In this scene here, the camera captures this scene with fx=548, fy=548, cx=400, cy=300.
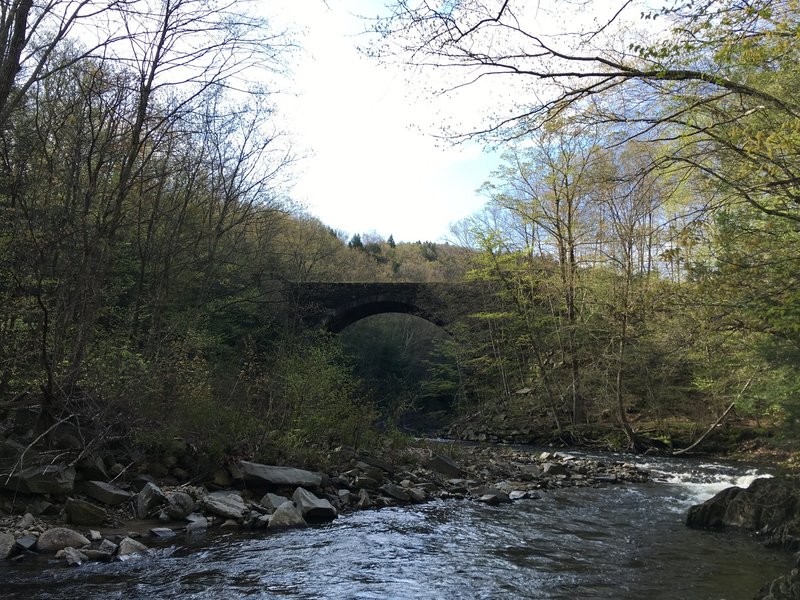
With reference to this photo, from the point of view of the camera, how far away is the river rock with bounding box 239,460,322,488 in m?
7.99

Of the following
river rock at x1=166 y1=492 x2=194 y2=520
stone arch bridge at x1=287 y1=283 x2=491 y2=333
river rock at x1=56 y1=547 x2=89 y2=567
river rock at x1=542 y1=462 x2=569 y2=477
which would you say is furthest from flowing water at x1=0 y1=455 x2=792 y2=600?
stone arch bridge at x1=287 y1=283 x2=491 y2=333

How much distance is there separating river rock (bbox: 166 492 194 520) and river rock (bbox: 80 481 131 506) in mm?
546

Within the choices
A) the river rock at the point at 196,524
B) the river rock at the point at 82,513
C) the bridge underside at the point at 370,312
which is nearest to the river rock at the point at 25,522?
the river rock at the point at 82,513

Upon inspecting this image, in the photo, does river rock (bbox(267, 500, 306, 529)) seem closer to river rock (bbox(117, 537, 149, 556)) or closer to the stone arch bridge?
river rock (bbox(117, 537, 149, 556))

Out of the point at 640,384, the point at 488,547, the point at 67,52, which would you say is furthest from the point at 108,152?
the point at 640,384

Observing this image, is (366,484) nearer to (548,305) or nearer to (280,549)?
(280,549)

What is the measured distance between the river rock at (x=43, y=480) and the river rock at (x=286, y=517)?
2.37m

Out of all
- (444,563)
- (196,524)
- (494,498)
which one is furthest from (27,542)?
(494,498)

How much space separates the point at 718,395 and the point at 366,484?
12083 millimetres

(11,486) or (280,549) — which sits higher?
(11,486)

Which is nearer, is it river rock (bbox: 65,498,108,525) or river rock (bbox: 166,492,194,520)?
river rock (bbox: 65,498,108,525)

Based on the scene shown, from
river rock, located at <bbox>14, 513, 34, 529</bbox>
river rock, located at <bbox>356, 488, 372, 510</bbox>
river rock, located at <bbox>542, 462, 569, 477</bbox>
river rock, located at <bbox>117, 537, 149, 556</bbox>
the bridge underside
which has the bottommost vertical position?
river rock, located at <bbox>542, 462, 569, 477</bbox>

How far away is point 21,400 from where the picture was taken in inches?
274

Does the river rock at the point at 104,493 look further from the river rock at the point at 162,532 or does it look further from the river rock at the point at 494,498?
the river rock at the point at 494,498
